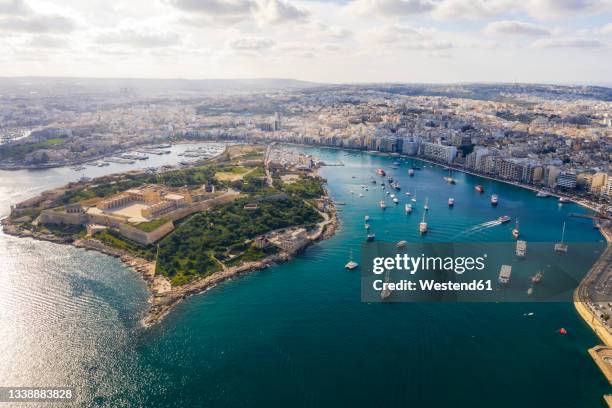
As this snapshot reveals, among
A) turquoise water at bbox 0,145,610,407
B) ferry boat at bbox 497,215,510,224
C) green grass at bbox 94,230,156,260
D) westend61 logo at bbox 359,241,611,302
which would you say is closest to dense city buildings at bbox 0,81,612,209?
ferry boat at bbox 497,215,510,224

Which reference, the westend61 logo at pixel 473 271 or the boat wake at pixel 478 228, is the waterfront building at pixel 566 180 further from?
the westend61 logo at pixel 473 271

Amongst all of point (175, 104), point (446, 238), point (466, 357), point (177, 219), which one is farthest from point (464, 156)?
point (175, 104)

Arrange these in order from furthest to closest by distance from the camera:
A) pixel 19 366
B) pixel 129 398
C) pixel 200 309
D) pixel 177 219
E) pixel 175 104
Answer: pixel 175 104 → pixel 177 219 → pixel 200 309 → pixel 19 366 → pixel 129 398

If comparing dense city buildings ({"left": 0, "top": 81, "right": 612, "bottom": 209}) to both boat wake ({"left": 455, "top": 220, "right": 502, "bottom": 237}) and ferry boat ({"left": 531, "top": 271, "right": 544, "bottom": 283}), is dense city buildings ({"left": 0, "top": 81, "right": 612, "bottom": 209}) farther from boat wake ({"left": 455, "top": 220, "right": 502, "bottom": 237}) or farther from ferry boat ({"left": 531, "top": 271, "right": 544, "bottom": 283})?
ferry boat ({"left": 531, "top": 271, "right": 544, "bottom": 283})

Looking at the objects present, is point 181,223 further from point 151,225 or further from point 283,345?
point 283,345

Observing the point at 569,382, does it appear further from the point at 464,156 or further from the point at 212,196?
the point at 464,156

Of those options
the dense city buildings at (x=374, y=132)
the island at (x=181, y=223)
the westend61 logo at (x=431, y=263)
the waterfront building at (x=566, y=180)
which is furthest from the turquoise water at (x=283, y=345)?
the dense city buildings at (x=374, y=132)
